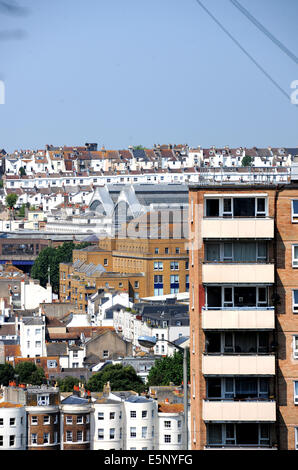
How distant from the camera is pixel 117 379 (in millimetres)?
31609

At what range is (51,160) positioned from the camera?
392ft

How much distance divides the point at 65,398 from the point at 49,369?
11486mm

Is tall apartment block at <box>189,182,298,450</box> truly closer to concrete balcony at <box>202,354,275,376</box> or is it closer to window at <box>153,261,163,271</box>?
concrete balcony at <box>202,354,275,376</box>

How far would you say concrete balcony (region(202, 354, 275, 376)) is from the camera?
33.1 ft

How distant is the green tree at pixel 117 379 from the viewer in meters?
30.9

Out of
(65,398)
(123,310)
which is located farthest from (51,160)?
(65,398)

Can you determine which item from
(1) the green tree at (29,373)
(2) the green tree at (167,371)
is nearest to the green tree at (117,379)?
(2) the green tree at (167,371)

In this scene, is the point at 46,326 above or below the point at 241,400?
below

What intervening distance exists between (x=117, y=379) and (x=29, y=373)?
138 inches

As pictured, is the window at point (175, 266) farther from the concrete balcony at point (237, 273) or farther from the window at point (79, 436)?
the concrete balcony at point (237, 273)

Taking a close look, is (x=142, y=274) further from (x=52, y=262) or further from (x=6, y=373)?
(x=6, y=373)

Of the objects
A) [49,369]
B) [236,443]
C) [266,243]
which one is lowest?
[49,369]

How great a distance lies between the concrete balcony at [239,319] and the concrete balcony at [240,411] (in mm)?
528
